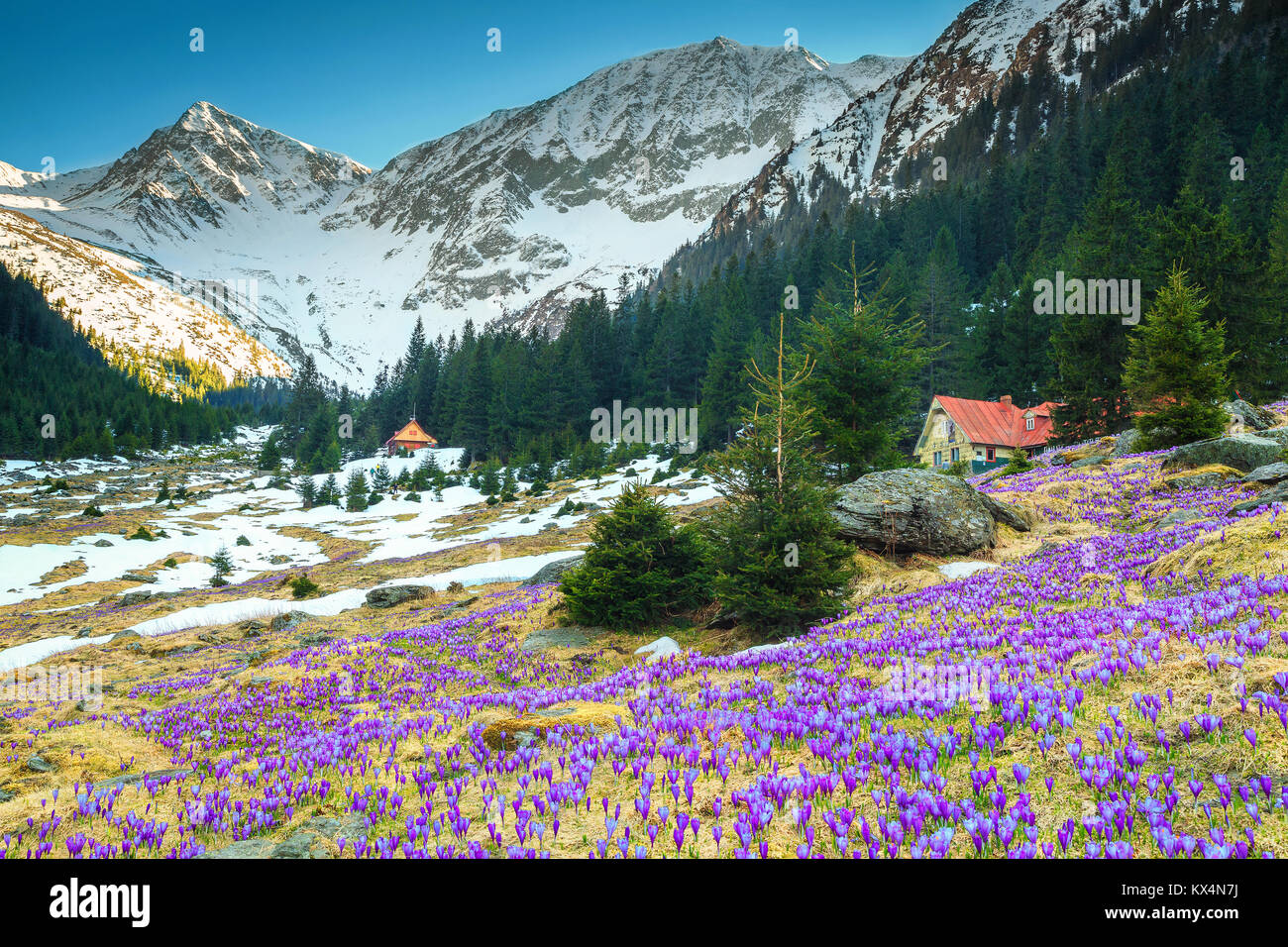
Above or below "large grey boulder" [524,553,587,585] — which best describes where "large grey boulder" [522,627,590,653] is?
above

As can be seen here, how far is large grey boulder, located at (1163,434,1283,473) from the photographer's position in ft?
51.8

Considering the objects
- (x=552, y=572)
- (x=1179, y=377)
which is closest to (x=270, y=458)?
(x=552, y=572)

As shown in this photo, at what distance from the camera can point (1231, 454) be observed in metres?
16.1

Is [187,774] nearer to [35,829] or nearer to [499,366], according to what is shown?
[35,829]

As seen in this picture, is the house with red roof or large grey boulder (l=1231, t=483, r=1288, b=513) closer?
large grey boulder (l=1231, t=483, r=1288, b=513)

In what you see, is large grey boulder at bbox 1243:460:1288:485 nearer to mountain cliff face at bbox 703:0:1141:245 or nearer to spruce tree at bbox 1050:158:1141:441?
spruce tree at bbox 1050:158:1141:441

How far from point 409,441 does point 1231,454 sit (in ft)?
346

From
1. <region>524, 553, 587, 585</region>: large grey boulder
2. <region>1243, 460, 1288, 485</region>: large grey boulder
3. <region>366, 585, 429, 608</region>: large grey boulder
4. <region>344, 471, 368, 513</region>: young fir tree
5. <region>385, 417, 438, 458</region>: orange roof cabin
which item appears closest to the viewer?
<region>1243, 460, 1288, 485</region>: large grey boulder

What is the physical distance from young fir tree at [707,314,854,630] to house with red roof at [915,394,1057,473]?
4380 cm

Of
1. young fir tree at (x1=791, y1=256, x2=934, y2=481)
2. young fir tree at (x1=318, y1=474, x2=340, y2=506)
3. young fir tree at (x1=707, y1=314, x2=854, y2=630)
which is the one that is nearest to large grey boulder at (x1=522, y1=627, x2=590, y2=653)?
young fir tree at (x1=707, y1=314, x2=854, y2=630)

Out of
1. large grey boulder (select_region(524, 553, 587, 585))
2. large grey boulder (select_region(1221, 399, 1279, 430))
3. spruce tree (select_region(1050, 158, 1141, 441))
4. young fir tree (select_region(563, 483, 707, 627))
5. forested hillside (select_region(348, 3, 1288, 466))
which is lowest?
large grey boulder (select_region(524, 553, 587, 585))

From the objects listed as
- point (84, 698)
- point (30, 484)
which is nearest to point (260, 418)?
point (30, 484)

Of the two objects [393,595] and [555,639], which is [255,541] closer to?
[393,595]
